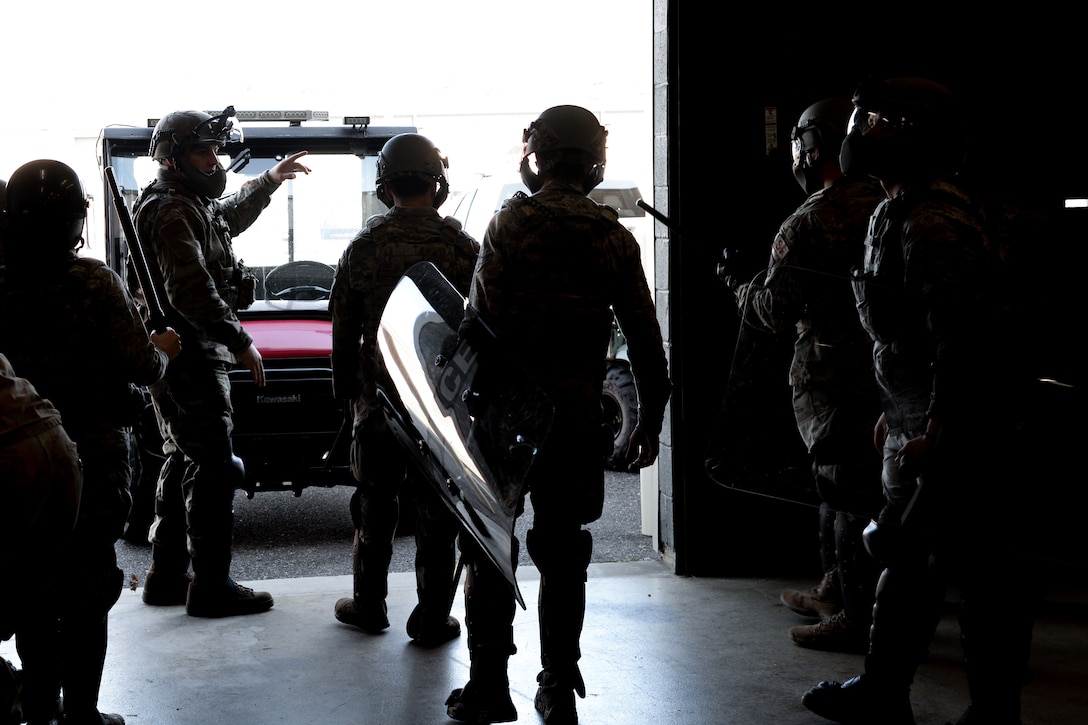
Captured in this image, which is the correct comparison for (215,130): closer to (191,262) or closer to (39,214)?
(191,262)

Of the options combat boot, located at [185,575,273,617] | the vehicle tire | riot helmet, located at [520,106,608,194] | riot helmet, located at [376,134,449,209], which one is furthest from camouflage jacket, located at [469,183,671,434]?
the vehicle tire

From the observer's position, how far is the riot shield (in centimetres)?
323

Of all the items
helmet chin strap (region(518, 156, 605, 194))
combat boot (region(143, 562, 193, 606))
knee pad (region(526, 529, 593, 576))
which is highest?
helmet chin strap (region(518, 156, 605, 194))

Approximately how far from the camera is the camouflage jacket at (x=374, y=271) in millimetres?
4586

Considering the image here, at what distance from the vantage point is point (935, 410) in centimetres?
320

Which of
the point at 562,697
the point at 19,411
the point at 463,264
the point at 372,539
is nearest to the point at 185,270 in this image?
the point at 463,264

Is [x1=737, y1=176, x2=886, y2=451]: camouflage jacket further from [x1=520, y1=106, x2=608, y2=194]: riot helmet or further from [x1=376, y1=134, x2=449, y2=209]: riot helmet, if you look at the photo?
[x1=376, y1=134, x2=449, y2=209]: riot helmet

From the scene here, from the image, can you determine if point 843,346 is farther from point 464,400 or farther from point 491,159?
point 491,159

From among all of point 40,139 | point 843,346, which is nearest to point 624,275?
point 843,346

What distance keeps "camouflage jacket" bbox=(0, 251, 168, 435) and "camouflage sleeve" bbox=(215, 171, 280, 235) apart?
2193 mm

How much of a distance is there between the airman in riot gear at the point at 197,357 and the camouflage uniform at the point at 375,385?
0.64 m

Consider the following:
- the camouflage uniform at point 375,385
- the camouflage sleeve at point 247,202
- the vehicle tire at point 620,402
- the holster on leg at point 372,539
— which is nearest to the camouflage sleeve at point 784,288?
the camouflage uniform at point 375,385

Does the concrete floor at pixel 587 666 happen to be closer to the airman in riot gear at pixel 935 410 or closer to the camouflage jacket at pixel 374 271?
the airman in riot gear at pixel 935 410

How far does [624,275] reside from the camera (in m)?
3.73
